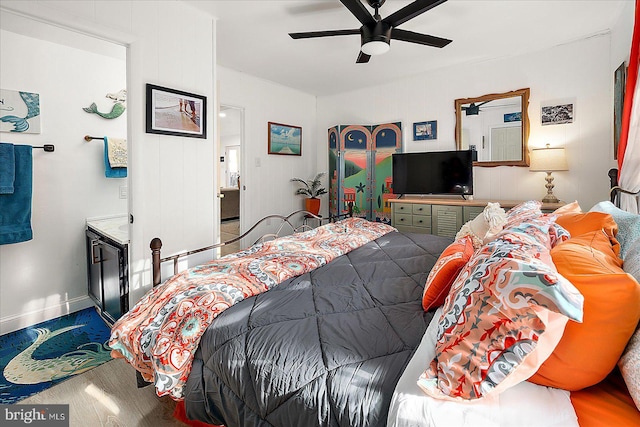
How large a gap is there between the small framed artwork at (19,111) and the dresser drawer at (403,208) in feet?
12.4

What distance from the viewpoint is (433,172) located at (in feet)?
13.8

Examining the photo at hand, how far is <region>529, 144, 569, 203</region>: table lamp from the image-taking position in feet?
10.8

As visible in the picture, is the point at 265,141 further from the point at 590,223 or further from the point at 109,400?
the point at 590,223

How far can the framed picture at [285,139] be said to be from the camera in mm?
4844

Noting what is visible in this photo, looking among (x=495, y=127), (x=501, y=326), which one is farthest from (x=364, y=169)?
(x=501, y=326)

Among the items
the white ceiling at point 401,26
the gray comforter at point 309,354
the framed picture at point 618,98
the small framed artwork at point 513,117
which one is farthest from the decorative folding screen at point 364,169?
the gray comforter at point 309,354

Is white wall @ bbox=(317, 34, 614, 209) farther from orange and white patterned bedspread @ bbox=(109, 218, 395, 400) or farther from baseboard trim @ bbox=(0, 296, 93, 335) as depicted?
baseboard trim @ bbox=(0, 296, 93, 335)

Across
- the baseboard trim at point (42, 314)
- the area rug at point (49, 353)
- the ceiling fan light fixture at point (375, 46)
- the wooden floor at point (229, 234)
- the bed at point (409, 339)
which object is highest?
the ceiling fan light fixture at point (375, 46)

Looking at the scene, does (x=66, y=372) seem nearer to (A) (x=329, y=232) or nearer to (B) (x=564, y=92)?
(A) (x=329, y=232)

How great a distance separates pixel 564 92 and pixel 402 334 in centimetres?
374

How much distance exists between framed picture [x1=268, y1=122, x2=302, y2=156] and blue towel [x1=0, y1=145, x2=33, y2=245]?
2.81m

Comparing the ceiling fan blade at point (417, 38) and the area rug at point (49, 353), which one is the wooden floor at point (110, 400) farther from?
the ceiling fan blade at point (417, 38)

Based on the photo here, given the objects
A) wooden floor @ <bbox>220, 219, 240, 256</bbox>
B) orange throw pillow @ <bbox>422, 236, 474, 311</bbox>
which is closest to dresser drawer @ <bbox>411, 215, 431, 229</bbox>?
wooden floor @ <bbox>220, 219, 240, 256</bbox>

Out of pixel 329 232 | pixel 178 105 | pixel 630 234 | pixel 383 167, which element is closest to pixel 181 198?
pixel 178 105
